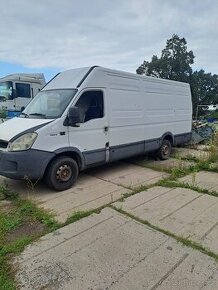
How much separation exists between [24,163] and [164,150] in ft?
15.4

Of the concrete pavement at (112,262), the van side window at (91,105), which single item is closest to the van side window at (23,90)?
the van side window at (91,105)

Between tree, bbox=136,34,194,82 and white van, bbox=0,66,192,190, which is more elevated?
tree, bbox=136,34,194,82

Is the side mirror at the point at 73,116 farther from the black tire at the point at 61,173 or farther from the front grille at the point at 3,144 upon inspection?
the front grille at the point at 3,144

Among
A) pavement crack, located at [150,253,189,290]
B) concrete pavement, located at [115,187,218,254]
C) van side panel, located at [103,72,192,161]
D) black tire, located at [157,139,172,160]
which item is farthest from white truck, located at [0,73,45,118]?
pavement crack, located at [150,253,189,290]

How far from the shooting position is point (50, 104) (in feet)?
18.3

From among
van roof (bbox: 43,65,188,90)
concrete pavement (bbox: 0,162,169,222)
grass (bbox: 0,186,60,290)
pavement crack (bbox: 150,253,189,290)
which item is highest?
van roof (bbox: 43,65,188,90)

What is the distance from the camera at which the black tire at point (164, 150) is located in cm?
792

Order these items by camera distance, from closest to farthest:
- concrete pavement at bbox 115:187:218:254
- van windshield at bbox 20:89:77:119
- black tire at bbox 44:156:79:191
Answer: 1. concrete pavement at bbox 115:187:218:254
2. black tire at bbox 44:156:79:191
3. van windshield at bbox 20:89:77:119

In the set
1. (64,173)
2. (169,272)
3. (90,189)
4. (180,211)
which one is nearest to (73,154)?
(64,173)

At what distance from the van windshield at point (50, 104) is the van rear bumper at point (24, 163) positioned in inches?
34.2

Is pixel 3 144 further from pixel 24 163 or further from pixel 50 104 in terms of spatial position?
pixel 50 104

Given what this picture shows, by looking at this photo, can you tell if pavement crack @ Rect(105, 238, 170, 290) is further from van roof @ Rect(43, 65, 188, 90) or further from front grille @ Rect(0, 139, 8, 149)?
van roof @ Rect(43, 65, 188, 90)

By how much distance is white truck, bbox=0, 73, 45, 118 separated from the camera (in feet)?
53.9

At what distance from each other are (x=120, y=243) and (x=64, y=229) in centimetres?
86
